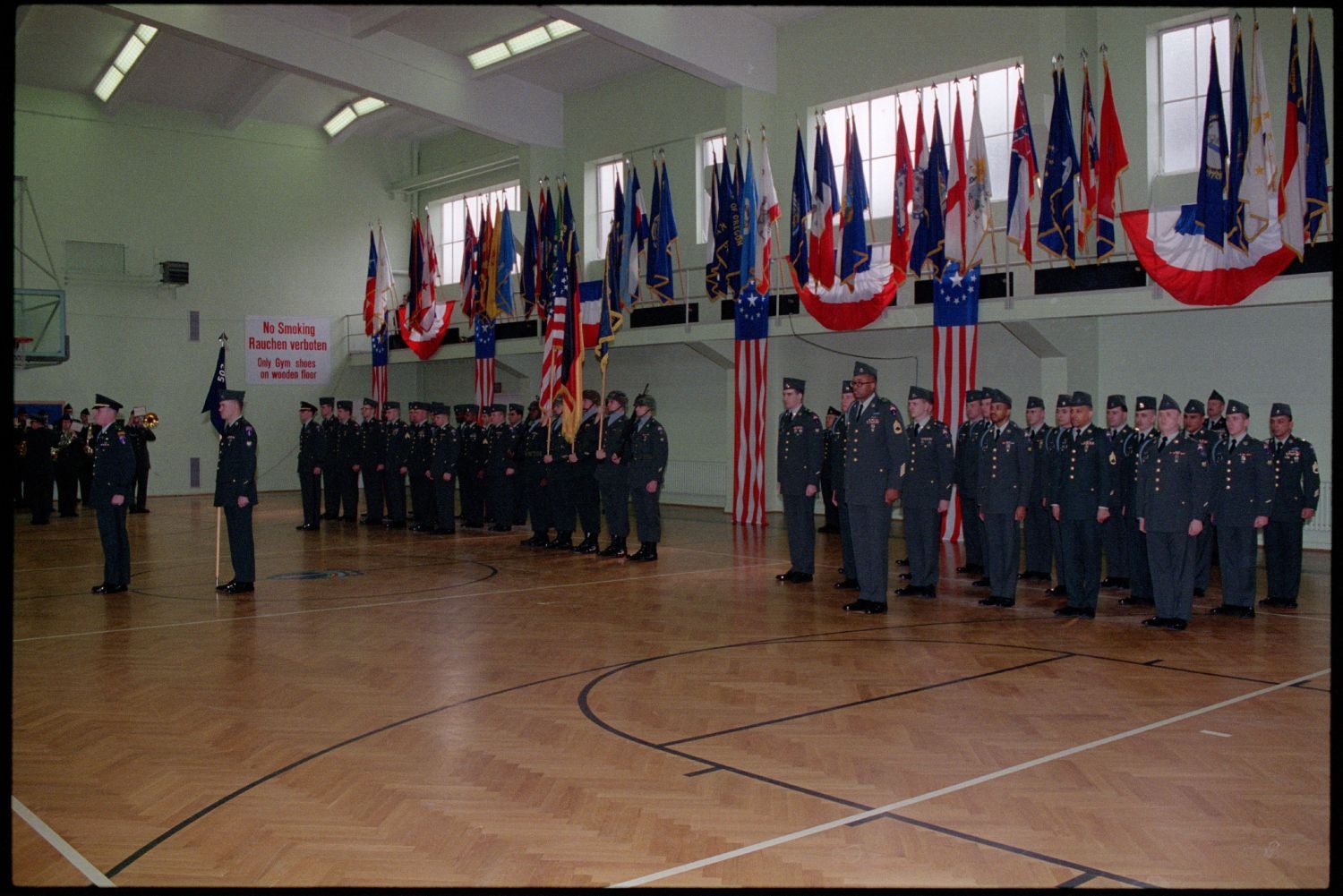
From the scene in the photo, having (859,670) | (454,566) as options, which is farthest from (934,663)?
(454,566)

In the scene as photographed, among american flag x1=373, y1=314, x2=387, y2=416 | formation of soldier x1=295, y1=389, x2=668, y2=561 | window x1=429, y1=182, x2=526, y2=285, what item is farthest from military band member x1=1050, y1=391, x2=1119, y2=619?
window x1=429, y1=182, x2=526, y2=285

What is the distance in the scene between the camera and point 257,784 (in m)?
4.21

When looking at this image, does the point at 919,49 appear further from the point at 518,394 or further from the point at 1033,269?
the point at 518,394

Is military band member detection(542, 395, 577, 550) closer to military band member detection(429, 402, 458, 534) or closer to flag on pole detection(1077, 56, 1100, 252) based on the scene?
military band member detection(429, 402, 458, 534)

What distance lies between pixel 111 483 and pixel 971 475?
24.5 feet

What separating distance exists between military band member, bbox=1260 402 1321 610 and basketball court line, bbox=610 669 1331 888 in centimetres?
343

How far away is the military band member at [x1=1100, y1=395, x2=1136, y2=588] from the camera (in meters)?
8.77

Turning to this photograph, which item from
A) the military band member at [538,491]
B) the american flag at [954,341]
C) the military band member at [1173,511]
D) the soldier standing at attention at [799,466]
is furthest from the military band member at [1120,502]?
the military band member at [538,491]

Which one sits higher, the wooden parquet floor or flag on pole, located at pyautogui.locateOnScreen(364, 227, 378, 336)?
flag on pole, located at pyautogui.locateOnScreen(364, 227, 378, 336)

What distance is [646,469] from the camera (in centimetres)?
1112

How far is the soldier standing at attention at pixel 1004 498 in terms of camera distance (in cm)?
838

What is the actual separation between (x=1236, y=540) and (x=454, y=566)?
6972 millimetres

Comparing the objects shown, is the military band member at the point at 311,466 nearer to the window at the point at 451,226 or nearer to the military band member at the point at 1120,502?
the window at the point at 451,226

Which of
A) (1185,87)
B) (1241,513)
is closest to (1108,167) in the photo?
(1185,87)
